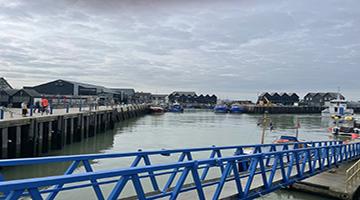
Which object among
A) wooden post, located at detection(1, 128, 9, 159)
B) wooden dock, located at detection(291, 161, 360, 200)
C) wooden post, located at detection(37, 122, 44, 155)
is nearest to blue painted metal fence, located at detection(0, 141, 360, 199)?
wooden dock, located at detection(291, 161, 360, 200)

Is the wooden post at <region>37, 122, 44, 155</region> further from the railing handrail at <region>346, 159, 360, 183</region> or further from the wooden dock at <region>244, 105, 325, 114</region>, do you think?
the wooden dock at <region>244, 105, 325, 114</region>

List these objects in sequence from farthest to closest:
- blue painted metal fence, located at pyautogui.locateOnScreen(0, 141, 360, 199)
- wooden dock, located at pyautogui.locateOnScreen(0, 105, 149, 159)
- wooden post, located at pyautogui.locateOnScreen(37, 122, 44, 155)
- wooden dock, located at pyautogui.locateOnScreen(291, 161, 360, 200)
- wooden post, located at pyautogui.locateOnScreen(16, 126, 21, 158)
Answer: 1. wooden post, located at pyautogui.locateOnScreen(37, 122, 44, 155)
2. wooden post, located at pyautogui.locateOnScreen(16, 126, 21, 158)
3. wooden dock, located at pyautogui.locateOnScreen(0, 105, 149, 159)
4. wooden dock, located at pyautogui.locateOnScreen(291, 161, 360, 200)
5. blue painted metal fence, located at pyautogui.locateOnScreen(0, 141, 360, 199)

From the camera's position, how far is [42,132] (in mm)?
24281

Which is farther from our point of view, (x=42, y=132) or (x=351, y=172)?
(x=42, y=132)

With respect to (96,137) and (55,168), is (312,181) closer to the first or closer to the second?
(55,168)

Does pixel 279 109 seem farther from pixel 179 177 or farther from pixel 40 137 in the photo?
pixel 179 177

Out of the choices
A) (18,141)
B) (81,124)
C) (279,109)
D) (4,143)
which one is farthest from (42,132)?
(279,109)

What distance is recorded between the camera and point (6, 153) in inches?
746

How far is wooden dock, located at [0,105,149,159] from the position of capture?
20.0m

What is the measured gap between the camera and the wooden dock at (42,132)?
65.8 ft

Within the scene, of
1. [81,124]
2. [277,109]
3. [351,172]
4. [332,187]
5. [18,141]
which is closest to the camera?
[332,187]

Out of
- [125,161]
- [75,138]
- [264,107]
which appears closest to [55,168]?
[125,161]

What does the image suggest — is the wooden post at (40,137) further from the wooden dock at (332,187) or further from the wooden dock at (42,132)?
the wooden dock at (332,187)

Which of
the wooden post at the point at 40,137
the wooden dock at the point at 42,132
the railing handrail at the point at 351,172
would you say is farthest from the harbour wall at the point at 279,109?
the railing handrail at the point at 351,172
